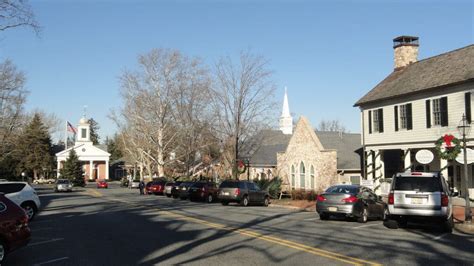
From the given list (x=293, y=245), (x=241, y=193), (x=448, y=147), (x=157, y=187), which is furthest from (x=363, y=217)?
(x=157, y=187)

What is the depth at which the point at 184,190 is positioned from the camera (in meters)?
37.2

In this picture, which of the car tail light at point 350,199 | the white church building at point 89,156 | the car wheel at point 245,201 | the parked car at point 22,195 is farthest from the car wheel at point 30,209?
the white church building at point 89,156

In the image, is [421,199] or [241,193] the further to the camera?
[241,193]

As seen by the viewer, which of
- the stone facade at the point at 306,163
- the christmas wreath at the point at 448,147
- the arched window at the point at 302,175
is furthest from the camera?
the arched window at the point at 302,175

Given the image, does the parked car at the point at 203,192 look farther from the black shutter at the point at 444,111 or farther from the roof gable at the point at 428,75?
the black shutter at the point at 444,111

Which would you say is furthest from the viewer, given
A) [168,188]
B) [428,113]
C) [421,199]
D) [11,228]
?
[168,188]

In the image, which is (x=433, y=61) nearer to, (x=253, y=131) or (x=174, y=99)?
(x=253, y=131)

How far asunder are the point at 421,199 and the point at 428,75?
56.5 ft

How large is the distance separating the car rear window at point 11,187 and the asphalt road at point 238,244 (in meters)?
3.58

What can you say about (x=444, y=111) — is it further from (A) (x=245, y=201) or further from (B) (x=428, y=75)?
(A) (x=245, y=201)

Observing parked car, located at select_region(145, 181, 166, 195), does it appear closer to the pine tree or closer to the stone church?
the stone church

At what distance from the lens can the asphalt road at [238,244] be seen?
1009 centimetres

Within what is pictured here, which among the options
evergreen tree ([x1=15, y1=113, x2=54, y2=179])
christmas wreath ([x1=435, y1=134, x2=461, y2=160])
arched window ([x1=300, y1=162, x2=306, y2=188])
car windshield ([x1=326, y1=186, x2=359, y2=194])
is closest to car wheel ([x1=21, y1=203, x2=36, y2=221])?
car windshield ([x1=326, y1=186, x2=359, y2=194])

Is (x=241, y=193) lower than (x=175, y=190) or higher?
higher
